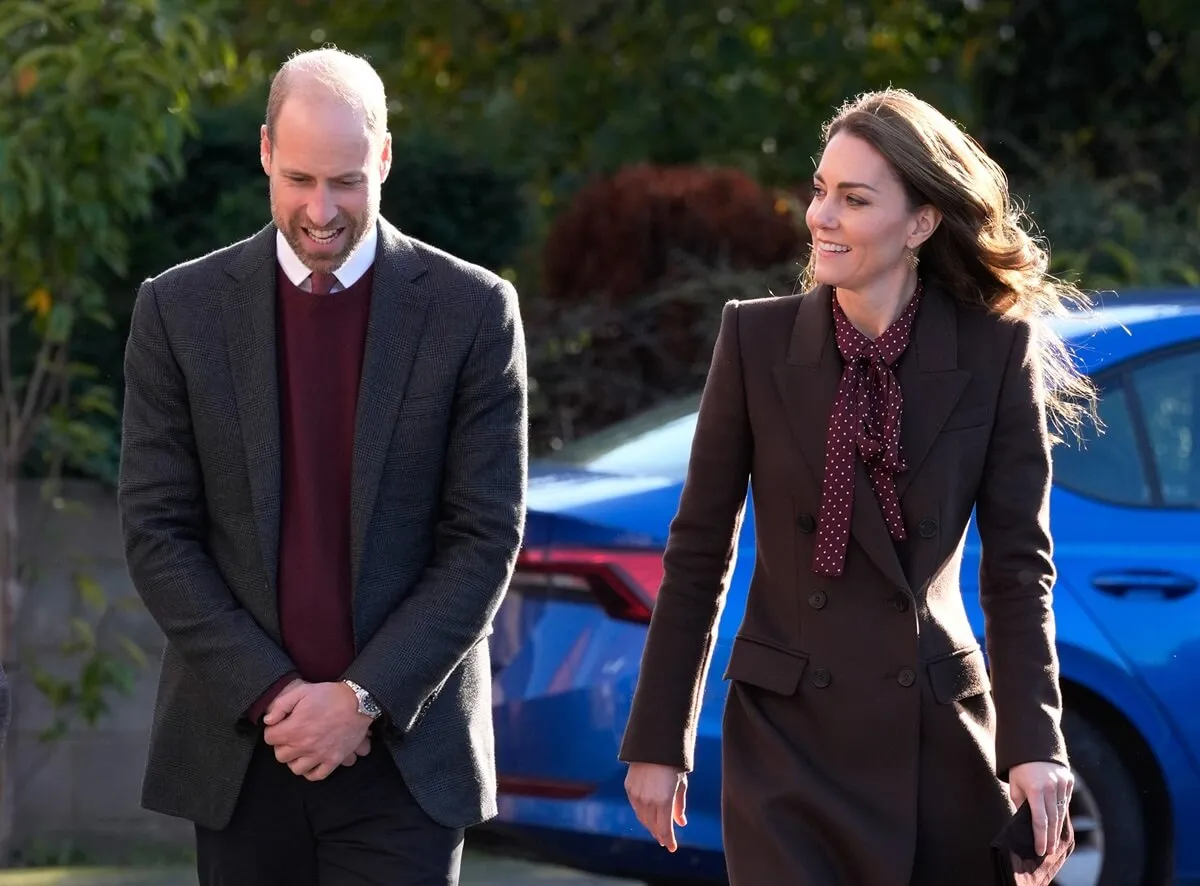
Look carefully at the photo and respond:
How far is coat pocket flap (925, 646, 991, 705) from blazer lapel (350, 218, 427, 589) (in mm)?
911

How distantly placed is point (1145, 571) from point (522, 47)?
689 cm

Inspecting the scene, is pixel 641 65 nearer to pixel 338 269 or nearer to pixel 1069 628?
pixel 1069 628

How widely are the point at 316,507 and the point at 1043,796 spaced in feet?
3.94

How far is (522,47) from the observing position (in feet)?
38.4

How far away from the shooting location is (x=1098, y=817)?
17.9ft

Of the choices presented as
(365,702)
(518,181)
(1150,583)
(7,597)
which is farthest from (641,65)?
(365,702)

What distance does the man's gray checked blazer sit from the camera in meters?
3.50

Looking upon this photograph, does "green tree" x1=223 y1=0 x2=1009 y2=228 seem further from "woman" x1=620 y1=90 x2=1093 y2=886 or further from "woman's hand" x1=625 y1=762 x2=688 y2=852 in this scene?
"woman's hand" x1=625 y1=762 x2=688 y2=852

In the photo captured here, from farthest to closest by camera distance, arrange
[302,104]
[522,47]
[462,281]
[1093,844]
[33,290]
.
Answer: [522,47] < [33,290] < [1093,844] < [462,281] < [302,104]

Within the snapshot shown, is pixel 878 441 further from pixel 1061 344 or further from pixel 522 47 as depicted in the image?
pixel 522 47

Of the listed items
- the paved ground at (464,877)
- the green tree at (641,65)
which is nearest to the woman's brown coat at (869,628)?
the paved ground at (464,877)

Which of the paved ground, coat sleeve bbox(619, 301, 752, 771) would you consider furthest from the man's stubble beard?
the paved ground

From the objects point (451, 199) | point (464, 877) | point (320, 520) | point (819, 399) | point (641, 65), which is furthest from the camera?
point (641, 65)

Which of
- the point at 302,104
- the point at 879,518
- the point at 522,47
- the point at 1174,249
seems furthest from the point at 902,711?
the point at 522,47
